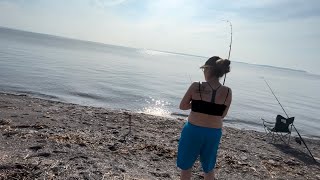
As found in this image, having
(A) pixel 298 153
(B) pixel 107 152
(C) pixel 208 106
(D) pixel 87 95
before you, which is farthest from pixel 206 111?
(D) pixel 87 95

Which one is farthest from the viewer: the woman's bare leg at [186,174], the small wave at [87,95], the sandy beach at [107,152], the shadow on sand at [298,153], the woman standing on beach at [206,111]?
the small wave at [87,95]

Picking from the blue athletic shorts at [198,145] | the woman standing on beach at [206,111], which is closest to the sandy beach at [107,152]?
the blue athletic shorts at [198,145]

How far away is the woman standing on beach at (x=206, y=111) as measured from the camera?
14.0 ft

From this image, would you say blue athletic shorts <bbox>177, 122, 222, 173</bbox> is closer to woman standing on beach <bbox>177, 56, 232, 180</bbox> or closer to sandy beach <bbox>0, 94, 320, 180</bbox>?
woman standing on beach <bbox>177, 56, 232, 180</bbox>

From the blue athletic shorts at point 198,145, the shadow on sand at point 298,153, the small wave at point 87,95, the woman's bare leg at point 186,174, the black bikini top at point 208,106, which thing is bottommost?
the small wave at point 87,95

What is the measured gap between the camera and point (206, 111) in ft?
14.1

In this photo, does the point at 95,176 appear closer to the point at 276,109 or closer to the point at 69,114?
the point at 69,114

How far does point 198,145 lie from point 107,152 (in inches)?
161

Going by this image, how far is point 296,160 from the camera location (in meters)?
10.9

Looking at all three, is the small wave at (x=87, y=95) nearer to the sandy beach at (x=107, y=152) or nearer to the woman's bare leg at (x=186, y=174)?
the sandy beach at (x=107, y=152)

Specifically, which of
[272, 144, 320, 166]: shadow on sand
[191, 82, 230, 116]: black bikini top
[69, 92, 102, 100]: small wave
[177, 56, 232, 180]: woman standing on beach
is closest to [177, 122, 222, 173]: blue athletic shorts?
[177, 56, 232, 180]: woman standing on beach

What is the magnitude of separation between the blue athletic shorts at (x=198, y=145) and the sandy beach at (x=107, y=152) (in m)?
2.30

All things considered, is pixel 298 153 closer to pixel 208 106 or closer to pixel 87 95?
pixel 208 106

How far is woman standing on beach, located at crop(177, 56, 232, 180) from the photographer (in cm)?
427
